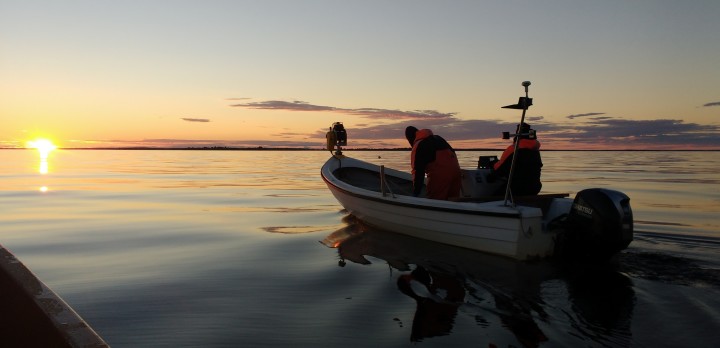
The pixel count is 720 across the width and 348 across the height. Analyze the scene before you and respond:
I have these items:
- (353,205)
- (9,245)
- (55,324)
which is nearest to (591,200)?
(353,205)

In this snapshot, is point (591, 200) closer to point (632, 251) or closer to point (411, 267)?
point (632, 251)

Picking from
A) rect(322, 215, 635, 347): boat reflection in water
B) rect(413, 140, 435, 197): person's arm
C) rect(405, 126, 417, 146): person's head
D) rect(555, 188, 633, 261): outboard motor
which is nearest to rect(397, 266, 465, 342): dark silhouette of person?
rect(322, 215, 635, 347): boat reflection in water

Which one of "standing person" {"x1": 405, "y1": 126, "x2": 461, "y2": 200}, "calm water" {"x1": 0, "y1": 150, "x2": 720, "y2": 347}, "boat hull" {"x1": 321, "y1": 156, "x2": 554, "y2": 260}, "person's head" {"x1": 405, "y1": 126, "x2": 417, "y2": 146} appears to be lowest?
"calm water" {"x1": 0, "y1": 150, "x2": 720, "y2": 347}

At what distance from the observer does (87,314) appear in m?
4.86

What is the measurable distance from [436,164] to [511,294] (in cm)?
369

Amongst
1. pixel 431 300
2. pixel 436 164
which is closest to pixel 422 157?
pixel 436 164

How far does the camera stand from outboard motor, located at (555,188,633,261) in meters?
6.42

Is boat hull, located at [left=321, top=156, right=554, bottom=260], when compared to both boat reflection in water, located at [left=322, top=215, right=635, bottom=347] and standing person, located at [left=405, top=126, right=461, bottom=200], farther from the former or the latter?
standing person, located at [left=405, top=126, right=461, bottom=200]

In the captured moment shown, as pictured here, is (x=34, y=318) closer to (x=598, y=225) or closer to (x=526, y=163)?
(x=598, y=225)

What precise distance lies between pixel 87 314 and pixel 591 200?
6438mm

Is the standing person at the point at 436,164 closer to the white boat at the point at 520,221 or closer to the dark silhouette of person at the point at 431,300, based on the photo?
the white boat at the point at 520,221

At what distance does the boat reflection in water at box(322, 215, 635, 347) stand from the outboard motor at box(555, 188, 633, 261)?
0.33m

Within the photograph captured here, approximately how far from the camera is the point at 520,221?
22.1 feet

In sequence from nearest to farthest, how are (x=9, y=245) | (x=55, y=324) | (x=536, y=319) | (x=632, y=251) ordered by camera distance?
(x=55, y=324) < (x=536, y=319) < (x=632, y=251) < (x=9, y=245)
